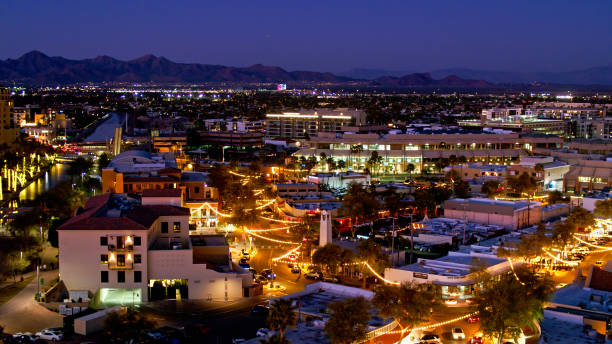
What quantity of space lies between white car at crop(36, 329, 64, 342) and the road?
60cm

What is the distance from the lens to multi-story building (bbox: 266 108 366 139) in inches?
3073

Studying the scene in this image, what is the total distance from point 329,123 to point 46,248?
53327 millimetres

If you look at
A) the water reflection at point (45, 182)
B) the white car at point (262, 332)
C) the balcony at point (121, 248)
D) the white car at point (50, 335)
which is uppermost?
the balcony at point (121, 248)

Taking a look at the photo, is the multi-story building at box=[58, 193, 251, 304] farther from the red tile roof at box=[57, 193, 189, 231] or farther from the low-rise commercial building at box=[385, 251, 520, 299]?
the low-rise commercial building at box=[385, 251, 520, 299]

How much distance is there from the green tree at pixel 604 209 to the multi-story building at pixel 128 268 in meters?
18.7

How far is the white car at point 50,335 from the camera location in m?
17.6

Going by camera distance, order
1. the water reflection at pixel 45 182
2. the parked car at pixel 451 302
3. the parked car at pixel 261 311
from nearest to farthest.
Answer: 1. the parked car at pixel 261 311
2. the parked car at pixel 451 302
3. the water reflection at pixel 45 182

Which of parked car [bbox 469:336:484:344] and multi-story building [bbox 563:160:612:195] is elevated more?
multi-story building [bbox 563:160:612:195]

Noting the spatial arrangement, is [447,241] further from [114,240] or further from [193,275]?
[114,240]

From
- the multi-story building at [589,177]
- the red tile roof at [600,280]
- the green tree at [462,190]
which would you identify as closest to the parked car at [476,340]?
the red tile roof at [600,280]

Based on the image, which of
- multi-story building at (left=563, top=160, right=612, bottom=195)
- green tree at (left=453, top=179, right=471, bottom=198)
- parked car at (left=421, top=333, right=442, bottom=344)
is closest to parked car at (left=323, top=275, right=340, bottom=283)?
parked car at (left=421, top=333, right=442, bottom=344)

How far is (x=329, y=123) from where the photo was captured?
7850 centimetres

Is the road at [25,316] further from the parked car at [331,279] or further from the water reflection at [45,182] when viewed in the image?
the water reflection at [45,182]

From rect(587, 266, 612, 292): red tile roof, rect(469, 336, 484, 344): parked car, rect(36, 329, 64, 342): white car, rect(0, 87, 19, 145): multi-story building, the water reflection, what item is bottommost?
the water reflection
